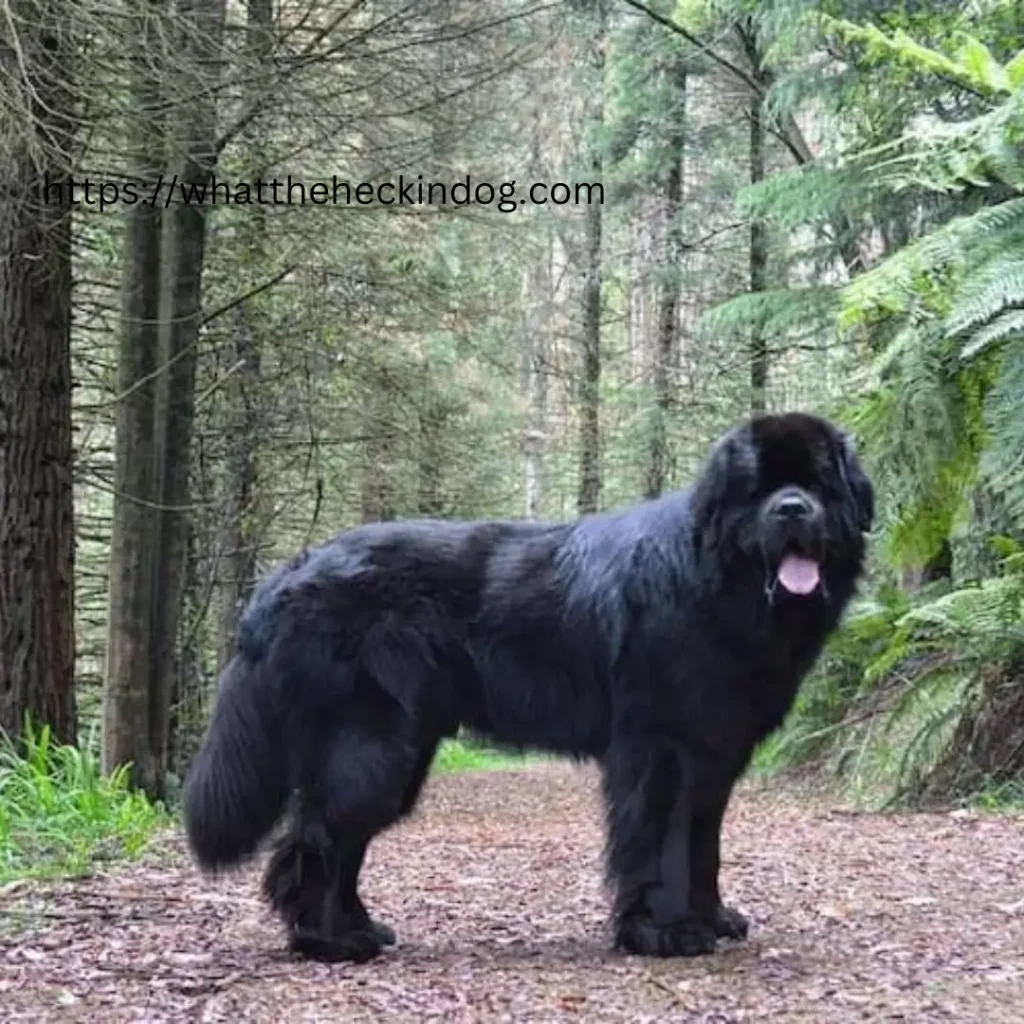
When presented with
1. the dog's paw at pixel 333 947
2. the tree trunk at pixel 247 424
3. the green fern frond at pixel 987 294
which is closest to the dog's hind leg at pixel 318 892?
the dog's paw at pixel 333 947

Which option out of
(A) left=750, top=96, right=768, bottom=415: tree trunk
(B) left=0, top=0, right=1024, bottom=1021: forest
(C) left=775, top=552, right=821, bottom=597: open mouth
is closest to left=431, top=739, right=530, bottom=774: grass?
(B) left=0, top=0, right=1024, bottom=1021: forest

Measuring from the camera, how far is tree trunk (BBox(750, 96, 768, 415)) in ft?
56.4

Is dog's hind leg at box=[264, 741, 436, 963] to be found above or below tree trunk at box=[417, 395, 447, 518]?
below

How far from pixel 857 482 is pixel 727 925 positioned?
1.40 metres

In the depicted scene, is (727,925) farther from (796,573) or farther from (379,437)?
(379,437)

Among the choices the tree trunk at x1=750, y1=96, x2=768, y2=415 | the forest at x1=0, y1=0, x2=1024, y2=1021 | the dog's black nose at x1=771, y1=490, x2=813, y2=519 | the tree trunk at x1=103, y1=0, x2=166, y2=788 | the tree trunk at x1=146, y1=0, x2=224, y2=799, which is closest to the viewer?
the dog's black nose at x1=771, y1=490, x2=813, y2=519

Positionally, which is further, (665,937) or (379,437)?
(379,437)

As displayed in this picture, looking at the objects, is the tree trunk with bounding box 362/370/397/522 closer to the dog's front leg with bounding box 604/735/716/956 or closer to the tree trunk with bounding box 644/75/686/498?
the tree trunk with bounding box 644/75/686/498

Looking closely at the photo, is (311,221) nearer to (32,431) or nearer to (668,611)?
(32,431)

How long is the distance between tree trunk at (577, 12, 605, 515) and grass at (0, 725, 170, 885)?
15.4m

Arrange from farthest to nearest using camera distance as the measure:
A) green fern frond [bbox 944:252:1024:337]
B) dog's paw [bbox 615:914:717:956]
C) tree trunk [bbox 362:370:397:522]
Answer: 1. tree trunk [bbox 362:370:397:522]
2. green fern frond [bbox 944:252:1024:337]
3. dog's paw [bbox 615:914:717:956]

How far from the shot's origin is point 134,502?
8.73m

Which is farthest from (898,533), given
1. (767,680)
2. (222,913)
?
(222,913)

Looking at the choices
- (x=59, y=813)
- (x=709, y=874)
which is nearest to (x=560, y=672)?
(x=709, y=874)
